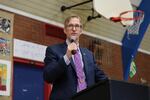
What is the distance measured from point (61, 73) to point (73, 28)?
0.46 m

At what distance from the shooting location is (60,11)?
694 cm

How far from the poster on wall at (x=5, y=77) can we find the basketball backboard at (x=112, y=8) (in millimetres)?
1829

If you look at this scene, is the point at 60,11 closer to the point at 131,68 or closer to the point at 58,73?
the point at 131,68

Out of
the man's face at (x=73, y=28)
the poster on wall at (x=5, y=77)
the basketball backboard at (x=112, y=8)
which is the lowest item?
the poster on wall at (x=5, y=77)

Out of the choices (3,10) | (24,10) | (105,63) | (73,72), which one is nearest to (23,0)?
(24,10)

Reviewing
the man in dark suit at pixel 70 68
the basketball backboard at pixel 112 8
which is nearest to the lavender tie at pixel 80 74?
the man in dark suit at pixel 70 68

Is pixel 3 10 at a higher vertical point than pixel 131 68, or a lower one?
higher

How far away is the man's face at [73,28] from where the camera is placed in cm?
309

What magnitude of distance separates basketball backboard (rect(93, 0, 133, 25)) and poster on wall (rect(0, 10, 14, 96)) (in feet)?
5.03

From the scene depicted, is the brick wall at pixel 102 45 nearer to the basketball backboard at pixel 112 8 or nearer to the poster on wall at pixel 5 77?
the poster on wall at pixel 5 77

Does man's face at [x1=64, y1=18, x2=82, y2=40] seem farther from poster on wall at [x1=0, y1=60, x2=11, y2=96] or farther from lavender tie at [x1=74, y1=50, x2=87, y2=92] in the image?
poster on wall at [x1=0, y1=60, x2=11, y2=96]

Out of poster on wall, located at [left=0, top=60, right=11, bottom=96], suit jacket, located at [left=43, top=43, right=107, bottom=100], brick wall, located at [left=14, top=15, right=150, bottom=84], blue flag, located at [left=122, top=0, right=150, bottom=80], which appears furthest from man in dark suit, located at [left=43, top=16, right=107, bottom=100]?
blue flag, located at [left=122, top=0, right=150, bottom=80]

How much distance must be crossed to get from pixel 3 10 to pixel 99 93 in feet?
12.7

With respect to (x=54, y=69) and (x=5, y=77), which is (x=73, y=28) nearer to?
(x=54, y=69)
